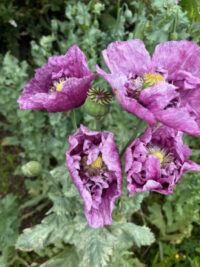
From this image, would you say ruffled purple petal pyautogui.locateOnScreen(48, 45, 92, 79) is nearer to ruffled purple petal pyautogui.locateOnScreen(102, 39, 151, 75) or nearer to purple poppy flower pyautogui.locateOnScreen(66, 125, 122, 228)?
ruffled purple petal pyautogui.locateOnScreen(102, 39, 151, 75)

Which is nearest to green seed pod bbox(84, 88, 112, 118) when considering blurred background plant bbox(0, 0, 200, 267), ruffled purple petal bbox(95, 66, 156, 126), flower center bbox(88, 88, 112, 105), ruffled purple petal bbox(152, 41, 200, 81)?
flower center bbox(88, 88, 112, 105)

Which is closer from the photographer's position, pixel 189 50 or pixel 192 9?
pixel 189 50

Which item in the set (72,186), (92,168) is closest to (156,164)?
(92,168)

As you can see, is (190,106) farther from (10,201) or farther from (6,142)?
(6,142)

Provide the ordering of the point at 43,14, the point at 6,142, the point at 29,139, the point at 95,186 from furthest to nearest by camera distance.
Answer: the point at 43,14
the point at 6,142
the point at 29,139
the point at 95,186

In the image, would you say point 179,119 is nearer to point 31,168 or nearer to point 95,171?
point 95,171

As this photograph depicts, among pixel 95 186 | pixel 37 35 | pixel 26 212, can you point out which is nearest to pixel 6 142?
pixel 26 212

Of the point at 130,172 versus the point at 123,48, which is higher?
the point at 123,48
